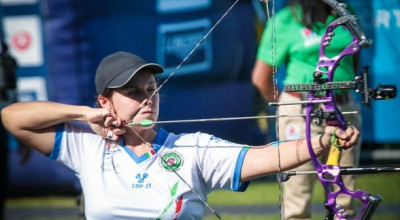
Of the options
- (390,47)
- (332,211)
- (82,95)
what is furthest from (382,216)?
(332,211)

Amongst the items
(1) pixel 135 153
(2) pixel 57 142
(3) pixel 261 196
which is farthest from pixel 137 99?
(3) pixel 261 196

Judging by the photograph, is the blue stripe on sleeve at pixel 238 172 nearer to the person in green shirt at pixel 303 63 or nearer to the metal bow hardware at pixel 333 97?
the metal bow hardware at pixel 333 97

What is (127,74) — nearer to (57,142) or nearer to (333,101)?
(57,142)

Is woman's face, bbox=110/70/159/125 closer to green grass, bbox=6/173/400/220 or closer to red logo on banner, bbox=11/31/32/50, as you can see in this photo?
green grass, bbox=6/173/400/220

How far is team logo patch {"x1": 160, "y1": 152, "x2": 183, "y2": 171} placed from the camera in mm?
3736

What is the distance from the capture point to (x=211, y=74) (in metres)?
8.02

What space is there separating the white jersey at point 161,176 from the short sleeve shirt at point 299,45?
4.33 feet

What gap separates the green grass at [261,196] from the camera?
7.57 metres

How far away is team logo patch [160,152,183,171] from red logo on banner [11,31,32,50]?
15.0 feet

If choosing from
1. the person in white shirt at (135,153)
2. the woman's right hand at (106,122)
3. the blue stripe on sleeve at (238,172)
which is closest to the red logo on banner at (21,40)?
the person in white shirt at (135,153)

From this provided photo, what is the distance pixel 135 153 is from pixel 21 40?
179 inches

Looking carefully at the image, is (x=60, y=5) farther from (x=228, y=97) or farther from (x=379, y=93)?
(x=379, y=93)

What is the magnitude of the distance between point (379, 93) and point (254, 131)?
461 cm

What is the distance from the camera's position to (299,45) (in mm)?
5125
